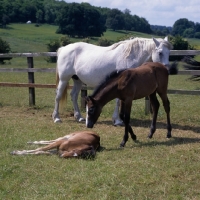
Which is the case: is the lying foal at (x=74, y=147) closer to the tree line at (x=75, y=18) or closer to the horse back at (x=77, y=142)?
the horse back at (x=77, y=142)

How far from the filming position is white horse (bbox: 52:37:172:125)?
781 centimetres

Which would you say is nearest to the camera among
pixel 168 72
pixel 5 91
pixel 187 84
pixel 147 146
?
pixel 147 146

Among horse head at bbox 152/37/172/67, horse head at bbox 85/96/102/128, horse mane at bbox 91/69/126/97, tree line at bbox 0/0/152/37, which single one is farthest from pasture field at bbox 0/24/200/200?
tree line at bbox 0/0/152/37

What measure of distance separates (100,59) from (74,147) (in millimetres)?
3215

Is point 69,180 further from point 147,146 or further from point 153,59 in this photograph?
point 153,59

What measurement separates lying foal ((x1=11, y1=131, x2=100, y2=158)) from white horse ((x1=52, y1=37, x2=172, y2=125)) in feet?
8.25

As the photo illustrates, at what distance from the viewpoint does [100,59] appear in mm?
8383

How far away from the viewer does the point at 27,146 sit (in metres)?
6.31

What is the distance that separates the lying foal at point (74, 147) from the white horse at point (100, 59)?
251 cm

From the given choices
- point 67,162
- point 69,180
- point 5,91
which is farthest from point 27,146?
point 5,91

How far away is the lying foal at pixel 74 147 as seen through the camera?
553 cm

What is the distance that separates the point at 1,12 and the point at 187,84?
6060 centimetres

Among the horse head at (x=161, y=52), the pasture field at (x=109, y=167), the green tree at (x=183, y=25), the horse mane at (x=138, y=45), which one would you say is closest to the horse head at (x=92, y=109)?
the pasture field at (x=109, y=167)

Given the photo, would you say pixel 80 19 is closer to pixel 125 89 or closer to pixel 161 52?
pixel 161 52
